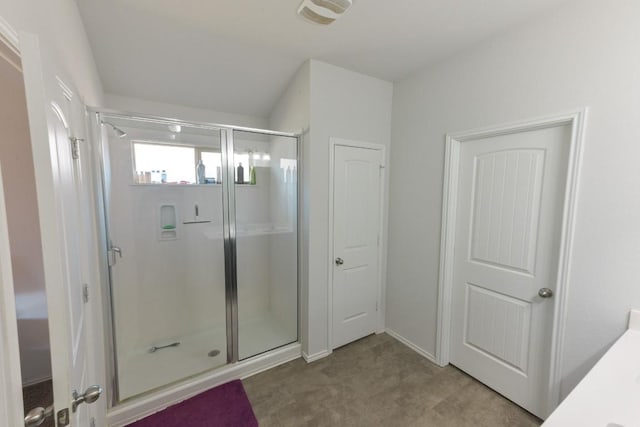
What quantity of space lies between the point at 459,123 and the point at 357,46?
103 cm

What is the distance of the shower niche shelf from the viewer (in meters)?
2.53

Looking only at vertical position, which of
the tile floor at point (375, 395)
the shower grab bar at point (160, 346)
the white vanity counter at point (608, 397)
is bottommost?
the tile floor at point (375, 395)

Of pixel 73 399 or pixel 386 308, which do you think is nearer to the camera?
pixel 73 399

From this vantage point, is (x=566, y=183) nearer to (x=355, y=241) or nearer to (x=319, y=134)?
(x=355, y=241)

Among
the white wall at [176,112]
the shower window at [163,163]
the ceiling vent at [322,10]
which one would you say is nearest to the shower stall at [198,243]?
the shower window at [163,163]

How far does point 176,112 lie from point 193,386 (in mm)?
2528

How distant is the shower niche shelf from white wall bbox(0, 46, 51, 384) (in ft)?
2.75

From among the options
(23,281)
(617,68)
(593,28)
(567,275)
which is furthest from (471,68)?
(23,281)

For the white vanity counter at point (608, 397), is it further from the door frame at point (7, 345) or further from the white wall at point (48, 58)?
the white wall at point (48, 58)

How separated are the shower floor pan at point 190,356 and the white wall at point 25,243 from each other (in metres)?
0.60

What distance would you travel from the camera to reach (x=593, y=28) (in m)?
1.42

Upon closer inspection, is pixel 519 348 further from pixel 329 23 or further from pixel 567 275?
pixel 329 23

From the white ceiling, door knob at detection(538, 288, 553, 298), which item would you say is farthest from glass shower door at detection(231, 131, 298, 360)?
door knob at detection(538, 288, 553, 298)

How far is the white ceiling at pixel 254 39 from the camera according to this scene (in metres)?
1.60
